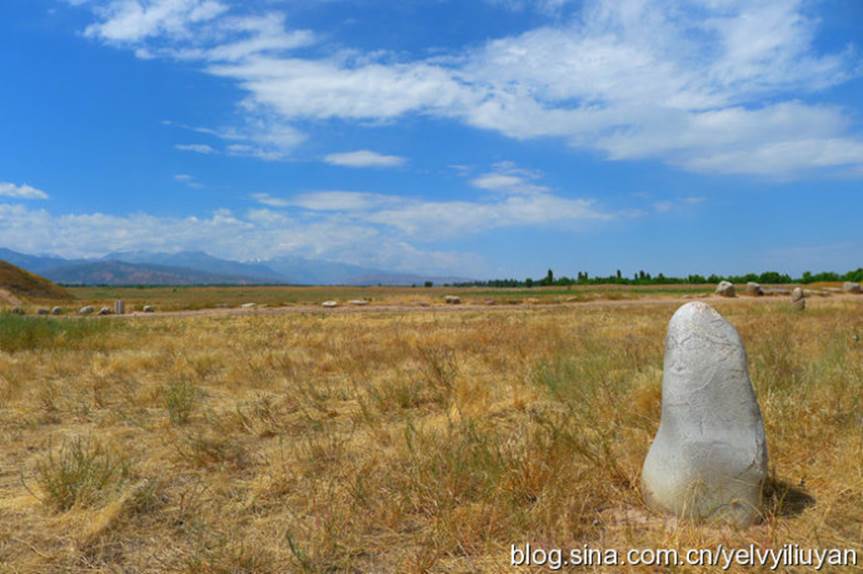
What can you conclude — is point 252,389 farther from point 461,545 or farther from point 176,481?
point 461,545

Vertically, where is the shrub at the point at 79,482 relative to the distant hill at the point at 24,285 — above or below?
below

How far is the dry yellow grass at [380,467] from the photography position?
3.68 m

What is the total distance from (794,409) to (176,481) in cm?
618

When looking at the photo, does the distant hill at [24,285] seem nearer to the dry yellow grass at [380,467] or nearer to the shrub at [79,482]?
the dry yellow grass at [380,467]

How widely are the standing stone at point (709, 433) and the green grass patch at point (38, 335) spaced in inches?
590

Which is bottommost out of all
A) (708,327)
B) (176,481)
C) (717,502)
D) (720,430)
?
(176,481)

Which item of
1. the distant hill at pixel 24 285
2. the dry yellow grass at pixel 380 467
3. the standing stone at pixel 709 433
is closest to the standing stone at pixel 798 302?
the dry yellow grass at pixel 380 467

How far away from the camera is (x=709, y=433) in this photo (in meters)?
3.85

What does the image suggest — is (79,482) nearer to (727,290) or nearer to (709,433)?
(709,433)

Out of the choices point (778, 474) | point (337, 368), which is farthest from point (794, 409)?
point (337, 368)

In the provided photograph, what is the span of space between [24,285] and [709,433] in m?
57.2

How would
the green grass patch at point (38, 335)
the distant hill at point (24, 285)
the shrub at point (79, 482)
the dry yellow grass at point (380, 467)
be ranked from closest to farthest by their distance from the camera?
the dry yellow grass at point (380, 467), the shrub at point (79, 482), the green grass patch at point (38, 335), the distant hill at point (24, 285)

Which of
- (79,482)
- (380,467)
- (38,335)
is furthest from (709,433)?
(38,335)

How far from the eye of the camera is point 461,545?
3.66 meters
